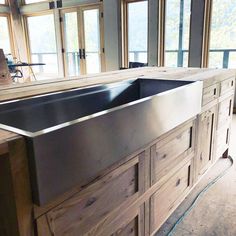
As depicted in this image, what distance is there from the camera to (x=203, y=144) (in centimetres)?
200

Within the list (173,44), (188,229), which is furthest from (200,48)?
(188,229)

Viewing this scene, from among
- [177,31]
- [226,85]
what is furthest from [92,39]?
[226,85]

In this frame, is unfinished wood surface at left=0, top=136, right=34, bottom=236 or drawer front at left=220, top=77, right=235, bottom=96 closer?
unfinished wood surface at left=0, top=136, right=34, bottom=236

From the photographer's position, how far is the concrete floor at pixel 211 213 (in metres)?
1.70

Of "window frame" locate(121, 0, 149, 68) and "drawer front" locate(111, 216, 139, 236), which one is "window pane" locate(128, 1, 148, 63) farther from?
"drawer front" locate(111, 216, 139, 236)

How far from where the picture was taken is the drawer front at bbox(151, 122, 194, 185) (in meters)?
1.34

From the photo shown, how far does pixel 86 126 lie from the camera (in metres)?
0.84

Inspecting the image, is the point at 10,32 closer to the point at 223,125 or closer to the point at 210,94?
the point at 223,125

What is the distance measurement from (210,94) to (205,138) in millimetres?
347

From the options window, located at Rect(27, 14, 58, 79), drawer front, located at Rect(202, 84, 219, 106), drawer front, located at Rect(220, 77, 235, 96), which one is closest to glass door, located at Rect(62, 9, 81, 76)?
window, located at Rect(27, 14, 58, 79)

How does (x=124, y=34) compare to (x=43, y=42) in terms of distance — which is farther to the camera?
(x=43, y=42)

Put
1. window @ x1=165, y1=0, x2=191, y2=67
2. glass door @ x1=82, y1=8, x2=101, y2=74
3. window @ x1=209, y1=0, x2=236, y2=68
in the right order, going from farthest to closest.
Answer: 1. glass door @ x1=82, y1=8, x2=101, y2=74
2. window @ x1=165, y1=0, x2=191, y2=67
3. window @ x1=209, y1=0, x2=236, y2=68

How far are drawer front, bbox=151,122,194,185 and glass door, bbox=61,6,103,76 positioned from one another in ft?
15.7

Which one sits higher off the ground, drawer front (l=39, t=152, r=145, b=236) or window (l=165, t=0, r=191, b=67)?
window (l=165, t=0, r=191, b=67)
